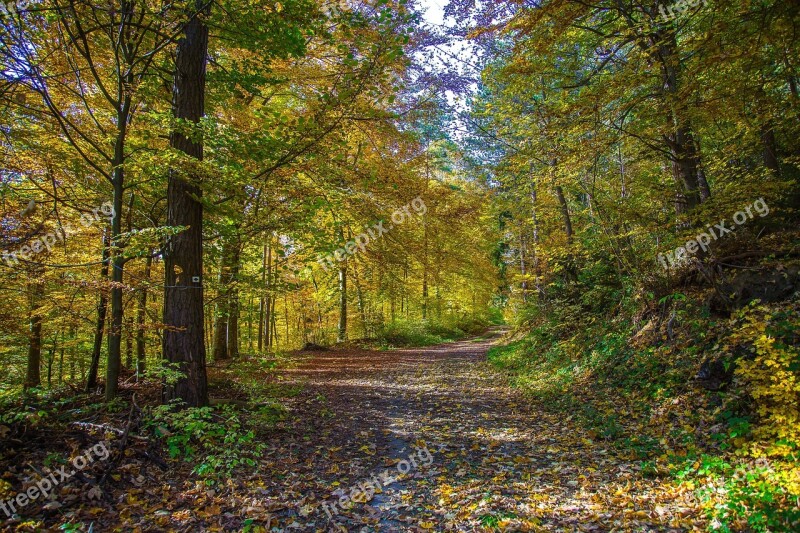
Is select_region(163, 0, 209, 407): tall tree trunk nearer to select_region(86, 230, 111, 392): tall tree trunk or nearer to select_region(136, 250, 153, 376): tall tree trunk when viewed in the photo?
select_region(136, 250, 153, 376): tall tree trunk

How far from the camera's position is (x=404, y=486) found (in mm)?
4523

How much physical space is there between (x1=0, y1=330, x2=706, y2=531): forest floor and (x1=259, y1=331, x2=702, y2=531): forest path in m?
0.02

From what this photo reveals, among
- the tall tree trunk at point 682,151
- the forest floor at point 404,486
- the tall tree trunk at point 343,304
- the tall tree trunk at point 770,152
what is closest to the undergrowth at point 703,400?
the forest floor at point 404,486

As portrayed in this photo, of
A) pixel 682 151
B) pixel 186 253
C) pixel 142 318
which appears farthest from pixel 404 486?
pixel 682 151

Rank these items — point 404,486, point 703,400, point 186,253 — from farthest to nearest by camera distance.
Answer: point 186,253
point 703,400
point 404,486

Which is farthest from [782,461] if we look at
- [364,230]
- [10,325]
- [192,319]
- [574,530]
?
[364,230]

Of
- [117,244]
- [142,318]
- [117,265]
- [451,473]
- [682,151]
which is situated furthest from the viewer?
[682,151]

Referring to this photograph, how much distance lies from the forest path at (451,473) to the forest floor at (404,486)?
0.6 inches

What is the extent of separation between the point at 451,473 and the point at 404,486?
62 centimetres

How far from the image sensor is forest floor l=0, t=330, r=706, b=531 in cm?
362

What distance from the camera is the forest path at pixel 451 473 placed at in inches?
146

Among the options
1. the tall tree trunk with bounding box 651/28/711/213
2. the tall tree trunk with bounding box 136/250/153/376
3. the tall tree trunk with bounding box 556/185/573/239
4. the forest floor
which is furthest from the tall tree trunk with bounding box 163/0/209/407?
the tall tree trunk with bounding box 556/185/573/239

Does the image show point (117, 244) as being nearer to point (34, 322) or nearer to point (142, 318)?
point (34, 322)

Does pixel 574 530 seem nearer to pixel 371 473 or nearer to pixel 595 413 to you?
pixel 371 473
